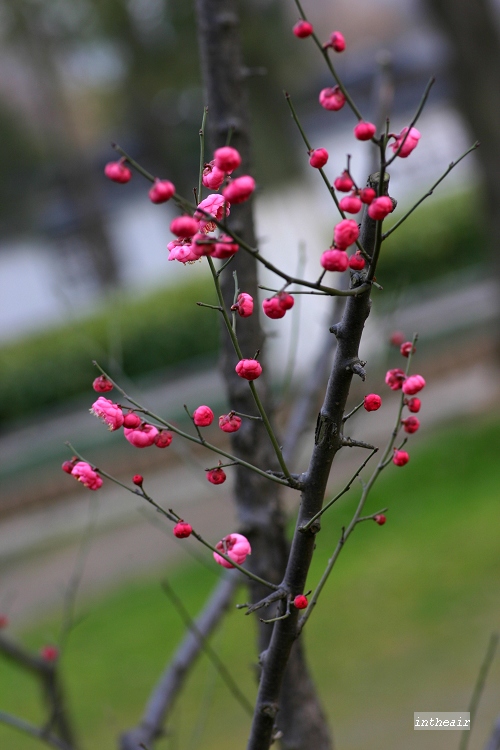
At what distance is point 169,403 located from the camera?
418 inches

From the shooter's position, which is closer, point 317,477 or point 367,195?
point 367,195

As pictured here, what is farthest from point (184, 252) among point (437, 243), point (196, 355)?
point (437, 243)

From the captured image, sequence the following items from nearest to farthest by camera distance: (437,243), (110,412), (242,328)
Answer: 1. (110,412)
2. (242,328)
3. (437,243)

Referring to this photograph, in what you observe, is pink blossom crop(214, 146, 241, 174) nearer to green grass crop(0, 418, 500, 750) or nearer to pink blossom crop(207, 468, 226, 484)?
pink blossom crop(207, 468, 226, 484)

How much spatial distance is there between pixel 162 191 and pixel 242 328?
39.5 inches

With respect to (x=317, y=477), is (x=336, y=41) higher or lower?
higher

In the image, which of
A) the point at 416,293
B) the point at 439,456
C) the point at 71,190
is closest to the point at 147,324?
the point at 416,293

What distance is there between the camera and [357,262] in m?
0.85

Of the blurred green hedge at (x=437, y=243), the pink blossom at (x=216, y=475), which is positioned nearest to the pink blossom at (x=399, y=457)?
the pink blossom at (x=216, y=475)

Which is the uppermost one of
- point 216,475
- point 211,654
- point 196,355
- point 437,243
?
point 437,243

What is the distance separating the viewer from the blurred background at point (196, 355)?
4684 millimetres

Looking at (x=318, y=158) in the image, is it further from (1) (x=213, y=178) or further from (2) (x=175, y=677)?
(2) (x=175, y=677)

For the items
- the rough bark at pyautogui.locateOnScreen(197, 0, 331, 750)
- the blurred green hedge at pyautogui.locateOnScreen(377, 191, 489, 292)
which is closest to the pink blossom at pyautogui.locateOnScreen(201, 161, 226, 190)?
the rough bark at pyautogui.locateOnScreen(197, 0, 331, 750)

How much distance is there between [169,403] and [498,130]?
4.94 metres
